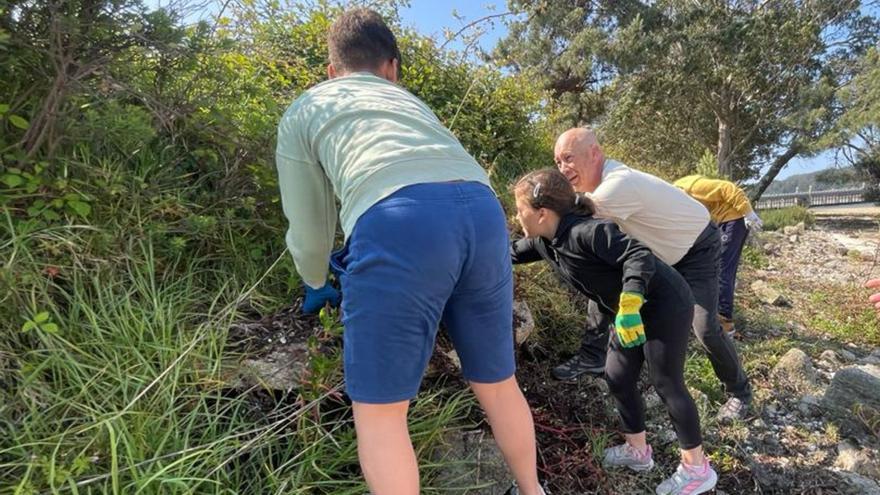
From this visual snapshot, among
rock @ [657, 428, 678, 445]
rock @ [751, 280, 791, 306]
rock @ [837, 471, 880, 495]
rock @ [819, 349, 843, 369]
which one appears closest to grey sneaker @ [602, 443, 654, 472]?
rock @ [657, 428, 678, 445]

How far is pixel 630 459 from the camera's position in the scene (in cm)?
231

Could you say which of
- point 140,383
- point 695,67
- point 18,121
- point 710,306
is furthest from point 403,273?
point 695,67

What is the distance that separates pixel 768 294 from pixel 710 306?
3.49m

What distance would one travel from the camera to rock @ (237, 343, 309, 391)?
194 centimetres

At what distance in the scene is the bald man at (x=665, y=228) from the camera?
8.41ft

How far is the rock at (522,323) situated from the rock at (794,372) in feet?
5.95

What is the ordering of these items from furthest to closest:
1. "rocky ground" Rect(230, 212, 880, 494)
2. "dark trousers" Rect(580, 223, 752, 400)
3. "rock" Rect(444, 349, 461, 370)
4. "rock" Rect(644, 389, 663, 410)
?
"rock" Rect(644, 389, 663, 410)
"dark trousers" Rect(580, 223, 752, 400)
"rock" Rect(444, 349, 461, 370)
"rocky ground" Rect(230, 212, 880, 494)

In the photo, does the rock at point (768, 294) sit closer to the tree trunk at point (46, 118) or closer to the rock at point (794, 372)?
the rock at point (794, 372)

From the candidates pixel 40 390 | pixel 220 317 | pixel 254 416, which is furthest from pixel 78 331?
pixel 254 416

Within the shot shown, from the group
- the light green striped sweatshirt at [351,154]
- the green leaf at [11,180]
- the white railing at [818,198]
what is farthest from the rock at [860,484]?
the white railing at [818,198]

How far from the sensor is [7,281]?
1686 millimetres

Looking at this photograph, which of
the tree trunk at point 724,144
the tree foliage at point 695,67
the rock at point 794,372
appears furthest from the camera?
the tree trunk at point 724,144

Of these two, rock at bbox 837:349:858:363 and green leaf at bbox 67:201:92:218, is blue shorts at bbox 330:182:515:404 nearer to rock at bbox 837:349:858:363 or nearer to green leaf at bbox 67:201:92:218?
green leaf at bbox 67:201:92:218

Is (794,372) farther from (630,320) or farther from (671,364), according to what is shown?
(630,320)
